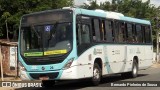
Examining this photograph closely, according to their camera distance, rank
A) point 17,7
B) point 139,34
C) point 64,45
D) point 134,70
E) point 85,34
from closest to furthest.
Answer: point 64,45 < point 85,34 < point 134,70 < point 139,34 < point 17,7

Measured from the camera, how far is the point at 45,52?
1569 cm

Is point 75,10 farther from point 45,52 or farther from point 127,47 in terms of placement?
point 127,47

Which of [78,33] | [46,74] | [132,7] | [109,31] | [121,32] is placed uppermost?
[78,33]

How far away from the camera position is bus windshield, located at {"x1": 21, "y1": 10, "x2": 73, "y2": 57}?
51.1ft

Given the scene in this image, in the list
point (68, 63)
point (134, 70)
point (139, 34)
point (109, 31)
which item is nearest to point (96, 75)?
point (68, 63)

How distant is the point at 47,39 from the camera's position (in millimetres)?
15805

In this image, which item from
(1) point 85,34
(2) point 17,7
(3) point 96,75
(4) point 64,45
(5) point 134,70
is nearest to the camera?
(4) point 64,45

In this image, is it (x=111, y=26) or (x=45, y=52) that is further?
(x=111, y=26)

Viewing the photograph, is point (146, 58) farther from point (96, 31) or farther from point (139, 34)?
point (96, 31)

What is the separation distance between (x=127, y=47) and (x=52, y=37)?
630cm

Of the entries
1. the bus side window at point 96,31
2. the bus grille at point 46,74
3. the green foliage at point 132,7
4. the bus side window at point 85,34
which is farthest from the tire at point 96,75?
the green foliage at point 132,7

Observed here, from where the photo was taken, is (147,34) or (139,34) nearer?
(139,34)

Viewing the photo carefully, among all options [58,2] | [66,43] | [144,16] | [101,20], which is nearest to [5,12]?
[58,2]

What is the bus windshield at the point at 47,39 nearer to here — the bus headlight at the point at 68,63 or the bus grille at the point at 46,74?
the bus headlight at the point at 68,63
